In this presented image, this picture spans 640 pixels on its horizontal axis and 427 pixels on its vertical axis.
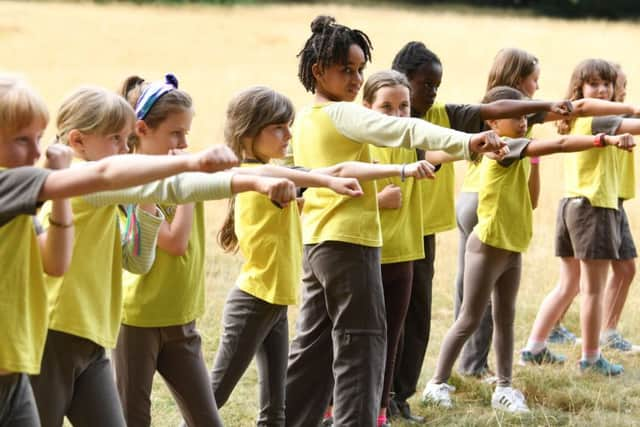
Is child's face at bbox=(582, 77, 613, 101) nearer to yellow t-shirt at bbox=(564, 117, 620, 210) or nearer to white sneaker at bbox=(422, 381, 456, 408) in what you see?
yellow t-shirt at bbox=(564, 117, 620, 210)

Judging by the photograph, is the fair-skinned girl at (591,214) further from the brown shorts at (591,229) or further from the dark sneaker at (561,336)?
the dark sneaker at (561,336)

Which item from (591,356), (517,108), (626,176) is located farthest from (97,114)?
(626,176)

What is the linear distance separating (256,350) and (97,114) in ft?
4.52

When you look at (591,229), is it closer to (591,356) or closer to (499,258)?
(591,356)

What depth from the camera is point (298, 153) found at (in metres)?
4.36

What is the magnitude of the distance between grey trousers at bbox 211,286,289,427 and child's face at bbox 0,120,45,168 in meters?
1.59

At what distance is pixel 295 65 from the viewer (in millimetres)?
23312

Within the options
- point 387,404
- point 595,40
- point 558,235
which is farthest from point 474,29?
point 387,404

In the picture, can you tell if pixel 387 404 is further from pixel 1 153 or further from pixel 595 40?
pixel 595 40

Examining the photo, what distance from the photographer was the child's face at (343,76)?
430 cm

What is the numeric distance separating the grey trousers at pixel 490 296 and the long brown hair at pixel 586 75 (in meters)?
0.96

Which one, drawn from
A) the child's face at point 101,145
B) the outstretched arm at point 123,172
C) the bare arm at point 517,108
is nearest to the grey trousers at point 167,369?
the child's face at point 101,145

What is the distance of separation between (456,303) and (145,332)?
281 cm

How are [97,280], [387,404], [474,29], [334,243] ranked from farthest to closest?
[474,29]
[387,404]
[334,243]
[97,280]
